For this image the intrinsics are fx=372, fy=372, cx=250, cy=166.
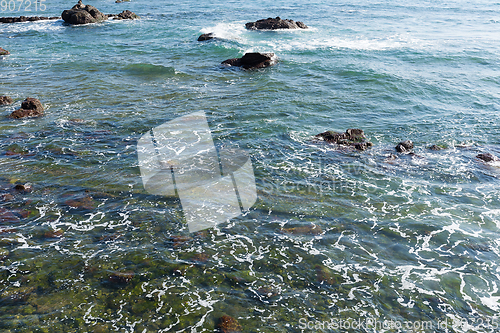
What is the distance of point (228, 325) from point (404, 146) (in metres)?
9.71

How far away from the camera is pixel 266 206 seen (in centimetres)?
1027

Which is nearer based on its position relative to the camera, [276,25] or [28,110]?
[28,110]

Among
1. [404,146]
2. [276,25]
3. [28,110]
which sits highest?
[276,25]

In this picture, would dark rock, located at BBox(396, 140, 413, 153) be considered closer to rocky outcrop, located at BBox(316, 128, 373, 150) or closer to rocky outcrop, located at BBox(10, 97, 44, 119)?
rocky outcrop, located at BBox(316, 128, 373, 150)

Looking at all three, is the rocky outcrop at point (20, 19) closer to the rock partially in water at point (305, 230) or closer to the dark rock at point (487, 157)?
the rock partially in water at point (305, 230)

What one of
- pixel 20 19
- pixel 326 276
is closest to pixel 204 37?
pixel 20 19

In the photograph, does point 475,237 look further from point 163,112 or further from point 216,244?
point 163,112

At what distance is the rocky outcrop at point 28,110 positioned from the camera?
15.2m

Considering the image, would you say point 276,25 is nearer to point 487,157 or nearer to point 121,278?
point 487,157

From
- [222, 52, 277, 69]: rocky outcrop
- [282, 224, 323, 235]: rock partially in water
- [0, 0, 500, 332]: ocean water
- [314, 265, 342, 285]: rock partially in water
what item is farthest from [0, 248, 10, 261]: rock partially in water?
[222, 52, 277, 69]: rocky outcrop

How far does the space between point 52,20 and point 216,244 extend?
127 ft

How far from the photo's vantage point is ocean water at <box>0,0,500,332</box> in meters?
7.15

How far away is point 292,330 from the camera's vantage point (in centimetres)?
672

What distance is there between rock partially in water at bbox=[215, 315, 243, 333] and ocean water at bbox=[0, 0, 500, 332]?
11cm
